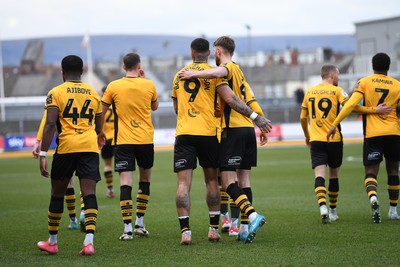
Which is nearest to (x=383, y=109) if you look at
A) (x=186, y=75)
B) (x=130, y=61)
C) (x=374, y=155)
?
(x=374, y=155)

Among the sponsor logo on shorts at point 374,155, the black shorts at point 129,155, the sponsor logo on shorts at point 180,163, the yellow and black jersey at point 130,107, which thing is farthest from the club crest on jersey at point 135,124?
the sponsor logo on shorts at point 374,155

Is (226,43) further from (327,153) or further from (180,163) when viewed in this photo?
(327,153)

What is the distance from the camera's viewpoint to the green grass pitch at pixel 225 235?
889 centimetres

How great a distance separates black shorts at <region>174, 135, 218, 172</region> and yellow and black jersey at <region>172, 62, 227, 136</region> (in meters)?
0.07

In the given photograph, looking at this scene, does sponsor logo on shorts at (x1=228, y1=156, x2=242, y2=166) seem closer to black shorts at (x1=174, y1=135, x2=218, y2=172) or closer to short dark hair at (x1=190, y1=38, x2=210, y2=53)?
black shorts at (x1=174, y1=135, x2=218, y2=172)

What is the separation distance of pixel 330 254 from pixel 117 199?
8844 mm

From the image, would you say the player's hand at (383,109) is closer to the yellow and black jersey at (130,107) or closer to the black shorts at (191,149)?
the black shorts at (191,149)

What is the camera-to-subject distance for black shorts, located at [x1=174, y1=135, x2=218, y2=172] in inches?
400

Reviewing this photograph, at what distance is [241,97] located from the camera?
34.5 ft

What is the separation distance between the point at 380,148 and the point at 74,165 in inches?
191

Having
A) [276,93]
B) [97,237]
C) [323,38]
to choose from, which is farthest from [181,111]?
[323,38]

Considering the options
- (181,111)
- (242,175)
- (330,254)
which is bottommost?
(330,254)

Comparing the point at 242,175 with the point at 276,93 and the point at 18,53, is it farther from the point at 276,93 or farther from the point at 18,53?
the point at 18,53

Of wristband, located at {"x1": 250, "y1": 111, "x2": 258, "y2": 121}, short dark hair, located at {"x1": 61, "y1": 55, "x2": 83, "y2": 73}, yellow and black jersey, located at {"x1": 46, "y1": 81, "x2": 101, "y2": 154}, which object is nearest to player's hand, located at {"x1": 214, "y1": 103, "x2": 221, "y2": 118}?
wristband, located at {"x1": 250, "y1": 111, "x2": 258, "y2": 121}
